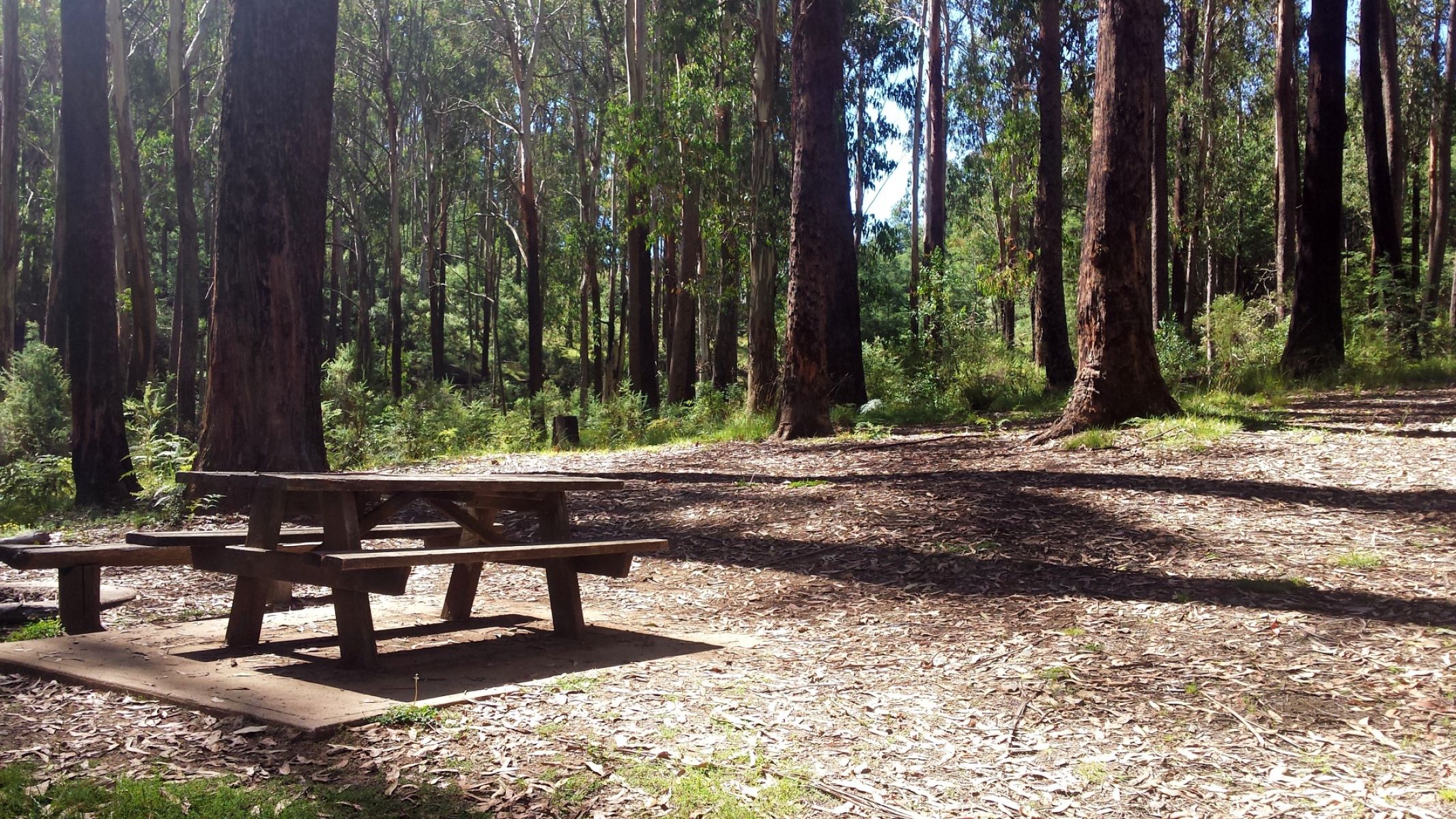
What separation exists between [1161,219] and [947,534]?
17.9 m

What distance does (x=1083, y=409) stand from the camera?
891 cm

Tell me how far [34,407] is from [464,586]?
15980 mm

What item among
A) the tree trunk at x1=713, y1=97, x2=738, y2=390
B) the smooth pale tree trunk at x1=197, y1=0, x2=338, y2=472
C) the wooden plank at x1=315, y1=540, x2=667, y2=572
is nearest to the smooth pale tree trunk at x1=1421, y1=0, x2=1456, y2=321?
the tree trunk at x1=713, y1=97, x2=738, y2=390

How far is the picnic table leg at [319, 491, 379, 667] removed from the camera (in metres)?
4.30

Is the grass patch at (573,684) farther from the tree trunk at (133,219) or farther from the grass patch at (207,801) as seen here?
the tree trunk at (133,219)

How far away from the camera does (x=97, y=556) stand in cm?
468

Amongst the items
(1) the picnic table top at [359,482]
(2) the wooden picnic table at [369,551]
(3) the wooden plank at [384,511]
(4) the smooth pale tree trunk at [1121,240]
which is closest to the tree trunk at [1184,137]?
(4) the smooth pale tree trunk at [1121,240]

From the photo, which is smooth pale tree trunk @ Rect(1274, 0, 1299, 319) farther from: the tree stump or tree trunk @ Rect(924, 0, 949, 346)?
the tree stump

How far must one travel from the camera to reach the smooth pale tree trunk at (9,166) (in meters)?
18.6

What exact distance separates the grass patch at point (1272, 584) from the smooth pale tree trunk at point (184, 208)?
2168 cm

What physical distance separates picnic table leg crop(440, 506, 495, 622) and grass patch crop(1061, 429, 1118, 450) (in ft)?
16.7

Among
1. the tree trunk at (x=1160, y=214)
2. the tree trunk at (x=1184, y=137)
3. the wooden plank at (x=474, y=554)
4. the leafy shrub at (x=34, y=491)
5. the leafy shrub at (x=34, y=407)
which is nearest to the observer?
the wooden plank at (x=474, y=554)

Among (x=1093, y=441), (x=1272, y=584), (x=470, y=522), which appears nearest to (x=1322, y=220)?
(x=1093, y=441)

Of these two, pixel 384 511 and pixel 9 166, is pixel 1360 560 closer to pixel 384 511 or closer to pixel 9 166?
pixel 384 511
